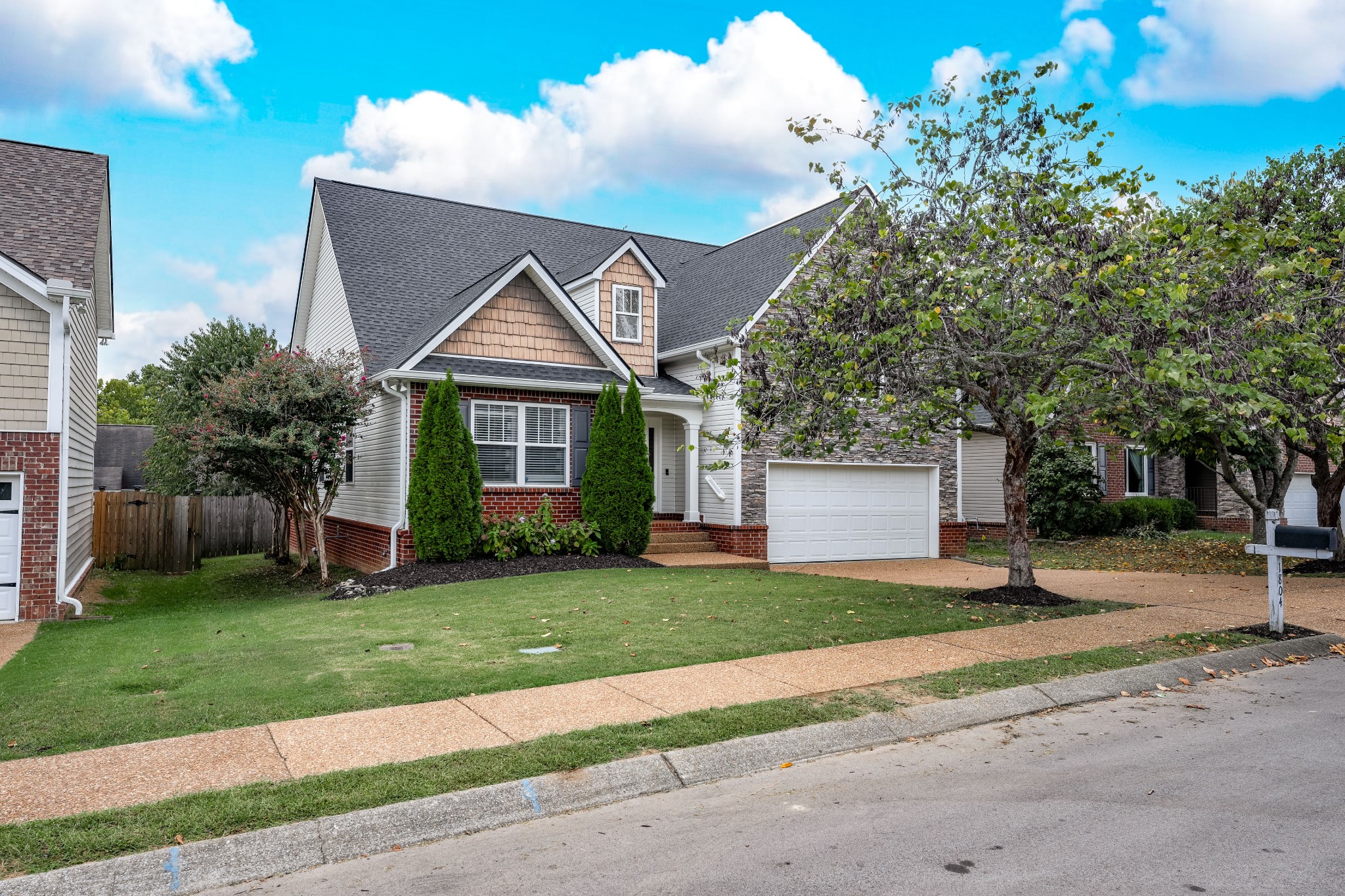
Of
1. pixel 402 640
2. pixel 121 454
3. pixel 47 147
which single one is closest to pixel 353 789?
pixel 402 640

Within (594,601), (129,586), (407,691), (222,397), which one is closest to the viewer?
(407,691)

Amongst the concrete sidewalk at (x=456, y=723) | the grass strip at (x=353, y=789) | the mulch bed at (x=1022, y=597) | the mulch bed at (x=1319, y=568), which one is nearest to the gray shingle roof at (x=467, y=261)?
the mulch bed at (x=1022, y=597)

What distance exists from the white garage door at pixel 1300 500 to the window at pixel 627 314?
22.6 m

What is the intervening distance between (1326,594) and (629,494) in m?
10.6

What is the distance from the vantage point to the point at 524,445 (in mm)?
16562

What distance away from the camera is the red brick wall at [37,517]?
36.9 ft

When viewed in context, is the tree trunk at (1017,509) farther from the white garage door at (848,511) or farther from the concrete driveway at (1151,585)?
the white garage door at (848,511)

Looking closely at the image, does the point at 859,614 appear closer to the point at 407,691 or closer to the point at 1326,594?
the point at 407,691

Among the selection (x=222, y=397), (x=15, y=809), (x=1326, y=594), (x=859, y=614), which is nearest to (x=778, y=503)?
(x=859, y=614)

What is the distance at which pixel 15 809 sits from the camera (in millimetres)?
4414

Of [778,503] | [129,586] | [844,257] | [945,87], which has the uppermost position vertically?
[945,87]

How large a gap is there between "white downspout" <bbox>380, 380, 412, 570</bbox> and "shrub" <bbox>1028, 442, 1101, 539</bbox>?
15.4 m

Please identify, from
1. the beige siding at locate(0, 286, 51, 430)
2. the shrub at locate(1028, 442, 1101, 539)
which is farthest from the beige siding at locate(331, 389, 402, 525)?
the shrub at locate(1028, 442, 1101, 539)

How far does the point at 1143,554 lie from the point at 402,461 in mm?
15407
